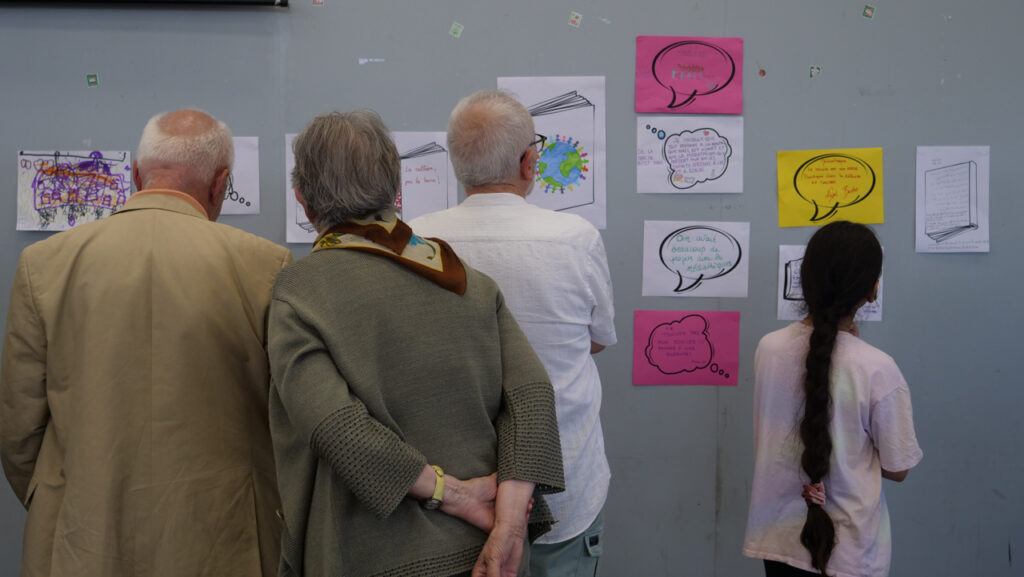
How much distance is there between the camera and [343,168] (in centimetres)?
113

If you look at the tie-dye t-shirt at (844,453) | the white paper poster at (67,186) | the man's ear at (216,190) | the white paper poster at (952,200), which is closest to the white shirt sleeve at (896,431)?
the tie-dye t-shirt at (844,453)

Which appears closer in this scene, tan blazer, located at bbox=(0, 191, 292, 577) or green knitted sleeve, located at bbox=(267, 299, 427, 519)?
green knitted sleeve, located at bbox=(267, 299, 427, 519)

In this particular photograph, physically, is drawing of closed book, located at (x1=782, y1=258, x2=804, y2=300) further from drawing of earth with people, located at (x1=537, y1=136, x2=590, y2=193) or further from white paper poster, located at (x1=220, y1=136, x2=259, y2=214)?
white paper poster, located at (x1=220, y1=136, x2=259, y2=214)

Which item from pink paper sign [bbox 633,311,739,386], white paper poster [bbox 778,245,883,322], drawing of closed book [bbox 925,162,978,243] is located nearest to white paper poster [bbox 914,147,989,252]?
drawing of closed book [bbox 925,162,978,243]

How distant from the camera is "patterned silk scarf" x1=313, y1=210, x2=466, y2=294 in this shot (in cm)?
111

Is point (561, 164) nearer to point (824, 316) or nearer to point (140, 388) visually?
point (824, 316)

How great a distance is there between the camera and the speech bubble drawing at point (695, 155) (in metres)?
2.09

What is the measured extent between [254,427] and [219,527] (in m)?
0.18

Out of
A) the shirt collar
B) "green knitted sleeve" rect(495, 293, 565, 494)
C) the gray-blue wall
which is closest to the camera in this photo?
"green knitted sleeve" rect(495, 293, 565, 494)

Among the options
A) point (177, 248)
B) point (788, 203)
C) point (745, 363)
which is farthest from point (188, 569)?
point (788, 203)

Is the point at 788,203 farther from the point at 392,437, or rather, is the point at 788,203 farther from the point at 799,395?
the point at 392,437

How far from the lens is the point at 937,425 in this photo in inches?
85.2

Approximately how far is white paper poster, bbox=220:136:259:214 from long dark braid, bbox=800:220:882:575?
1432 mm

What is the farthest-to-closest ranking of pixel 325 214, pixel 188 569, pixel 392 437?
pixel 188 569
pixel 325 214
pixel 392 437
